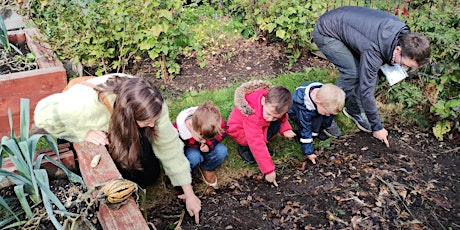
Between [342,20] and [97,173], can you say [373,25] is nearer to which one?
[342,20]

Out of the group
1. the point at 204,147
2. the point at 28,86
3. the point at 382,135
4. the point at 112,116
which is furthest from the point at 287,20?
the point at 112,116

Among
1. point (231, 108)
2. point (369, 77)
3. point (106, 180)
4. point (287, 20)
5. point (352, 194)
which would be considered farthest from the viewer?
point (287, 20)

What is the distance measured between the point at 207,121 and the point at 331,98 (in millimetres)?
1095

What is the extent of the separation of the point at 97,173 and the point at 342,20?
2.81 m

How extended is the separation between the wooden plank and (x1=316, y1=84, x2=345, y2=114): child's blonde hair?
184 cm

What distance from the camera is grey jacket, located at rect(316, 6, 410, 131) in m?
3.50

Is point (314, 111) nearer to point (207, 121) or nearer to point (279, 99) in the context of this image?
point (279, 99)

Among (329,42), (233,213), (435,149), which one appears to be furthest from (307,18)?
(233,213)

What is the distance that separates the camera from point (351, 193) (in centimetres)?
333

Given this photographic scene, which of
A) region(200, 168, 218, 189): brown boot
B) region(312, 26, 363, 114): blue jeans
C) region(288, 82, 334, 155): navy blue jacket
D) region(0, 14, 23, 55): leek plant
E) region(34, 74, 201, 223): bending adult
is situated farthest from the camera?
region(312, 26, 363, 114): blue jeans

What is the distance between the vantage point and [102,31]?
4.21 metres

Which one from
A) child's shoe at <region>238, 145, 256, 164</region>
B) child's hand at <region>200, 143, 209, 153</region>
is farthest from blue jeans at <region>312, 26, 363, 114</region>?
child's hand at <region>200, 143, 209, 153</region>

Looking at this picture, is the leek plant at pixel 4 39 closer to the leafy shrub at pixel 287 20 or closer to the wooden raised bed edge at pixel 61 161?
the wooden raised bed edge at pixel 61 161

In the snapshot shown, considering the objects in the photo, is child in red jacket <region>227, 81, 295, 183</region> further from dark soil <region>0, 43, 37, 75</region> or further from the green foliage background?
dark soil <region>0, 43, 37, 75</region>
